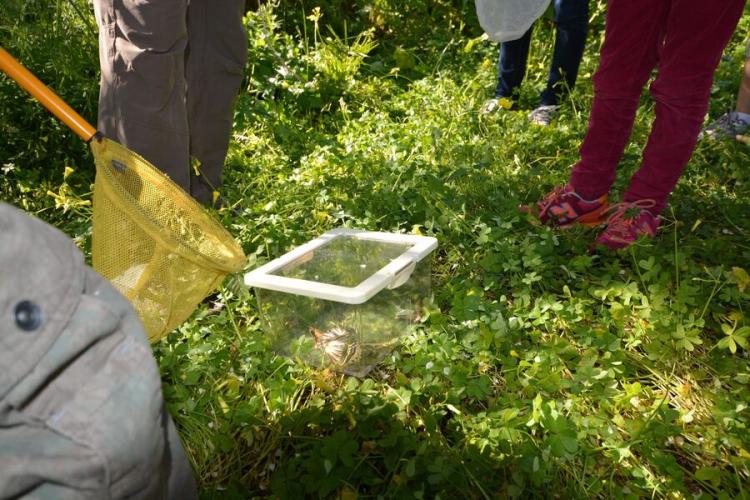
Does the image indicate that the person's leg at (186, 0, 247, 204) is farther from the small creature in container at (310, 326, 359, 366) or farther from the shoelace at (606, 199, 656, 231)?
the shoelace at (606, 199, 656, 231)

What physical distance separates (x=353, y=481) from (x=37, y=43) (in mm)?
3079

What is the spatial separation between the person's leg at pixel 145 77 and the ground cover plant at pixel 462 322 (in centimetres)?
47

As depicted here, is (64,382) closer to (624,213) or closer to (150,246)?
(150,246)

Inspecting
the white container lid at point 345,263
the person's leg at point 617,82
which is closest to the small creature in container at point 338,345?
the white container lid at point 345,263

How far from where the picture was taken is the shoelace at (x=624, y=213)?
2.44 metres

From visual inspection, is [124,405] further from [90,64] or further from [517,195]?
[90,64]

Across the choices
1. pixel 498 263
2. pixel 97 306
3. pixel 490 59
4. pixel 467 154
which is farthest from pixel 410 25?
pixel 97 306

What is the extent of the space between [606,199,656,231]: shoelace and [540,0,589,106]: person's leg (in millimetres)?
1350

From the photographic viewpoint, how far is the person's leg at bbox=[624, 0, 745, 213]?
2221 millimetres

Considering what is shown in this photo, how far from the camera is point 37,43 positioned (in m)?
3.61

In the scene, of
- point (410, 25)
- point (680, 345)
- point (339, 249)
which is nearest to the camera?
point (680, 345)

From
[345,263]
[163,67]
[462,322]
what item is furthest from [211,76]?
[462,322]

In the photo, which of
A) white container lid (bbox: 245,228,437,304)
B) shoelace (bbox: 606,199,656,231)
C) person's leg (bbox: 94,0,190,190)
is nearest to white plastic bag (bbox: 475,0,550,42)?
shoelace (bbox: 606,199,656,231)

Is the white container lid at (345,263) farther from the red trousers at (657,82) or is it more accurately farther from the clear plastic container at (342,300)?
the red trousers at (657,82)
